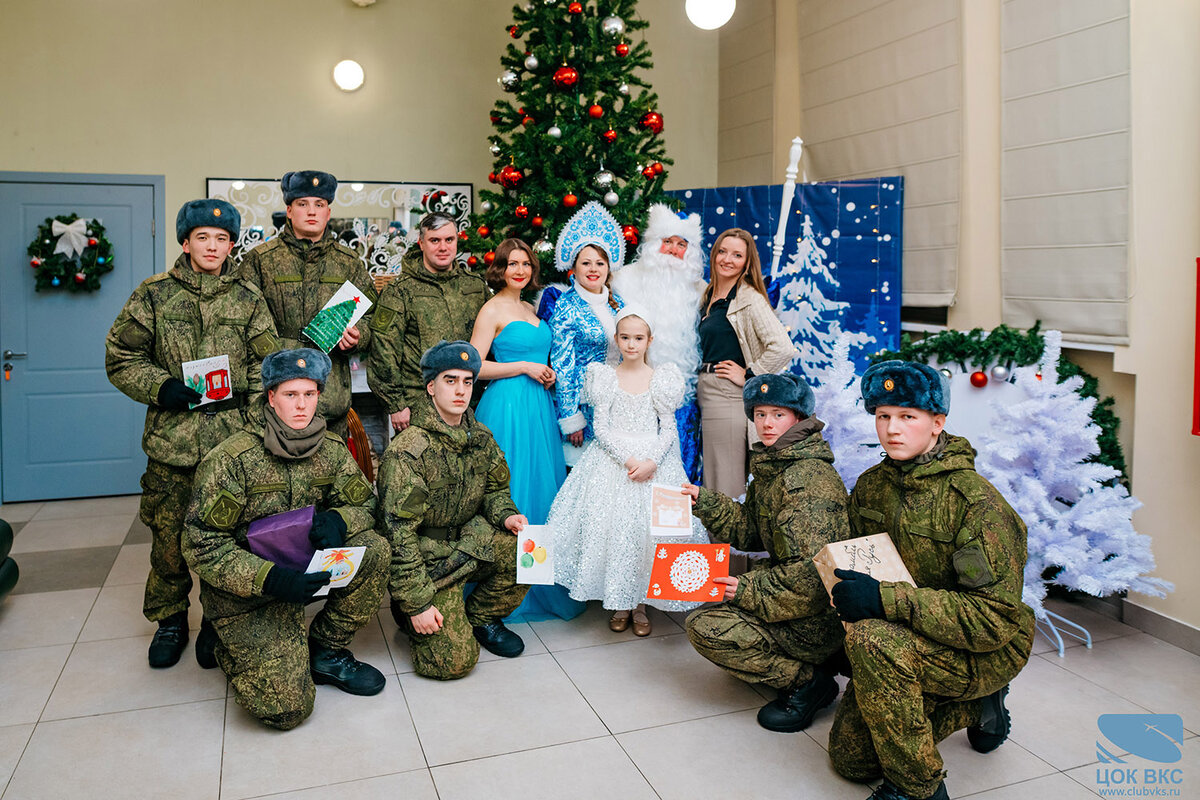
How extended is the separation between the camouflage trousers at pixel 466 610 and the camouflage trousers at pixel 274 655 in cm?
38

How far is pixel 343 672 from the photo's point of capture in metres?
3.32

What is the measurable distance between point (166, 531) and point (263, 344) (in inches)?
33.3

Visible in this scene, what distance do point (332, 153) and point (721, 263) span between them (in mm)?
3526

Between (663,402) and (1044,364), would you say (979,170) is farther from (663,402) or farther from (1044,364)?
(663,402)

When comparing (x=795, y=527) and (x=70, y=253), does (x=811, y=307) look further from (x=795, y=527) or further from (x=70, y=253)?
(x=70, y=253)

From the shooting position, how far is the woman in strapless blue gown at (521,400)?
4059mm

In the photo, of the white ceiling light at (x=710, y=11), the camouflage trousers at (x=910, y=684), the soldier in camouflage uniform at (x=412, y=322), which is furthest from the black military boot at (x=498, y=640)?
the white ceiling light at (x=710, y=11)

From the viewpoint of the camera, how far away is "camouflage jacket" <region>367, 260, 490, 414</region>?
4.01 meters

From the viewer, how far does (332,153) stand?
6.44 metres

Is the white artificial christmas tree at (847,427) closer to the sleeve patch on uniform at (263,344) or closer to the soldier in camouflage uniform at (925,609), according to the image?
the soldier in camouflage uniform at (925,609)

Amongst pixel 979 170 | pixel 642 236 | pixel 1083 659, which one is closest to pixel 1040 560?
pixel 1083 659

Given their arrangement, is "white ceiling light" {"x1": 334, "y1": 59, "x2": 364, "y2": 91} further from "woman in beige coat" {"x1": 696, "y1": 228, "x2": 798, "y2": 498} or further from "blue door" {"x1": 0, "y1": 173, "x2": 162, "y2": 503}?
"woman in beige coat" {"x1": 696, "y1": 228, "x2": 798, "y2": 498}

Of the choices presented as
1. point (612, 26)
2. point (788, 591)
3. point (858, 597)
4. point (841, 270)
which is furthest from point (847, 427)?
point (612, 26)

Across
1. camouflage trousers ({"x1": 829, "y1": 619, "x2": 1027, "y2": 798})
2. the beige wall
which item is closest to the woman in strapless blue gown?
camouflage trousers ({"x1": 829, "y1": 619, "x2": 1027, "y2": 798})
